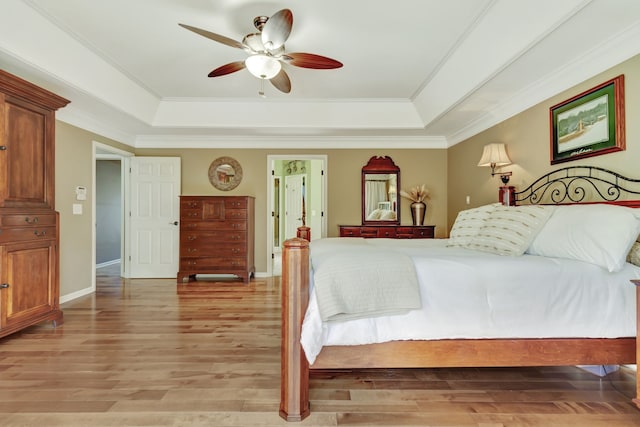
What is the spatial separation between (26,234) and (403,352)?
3.04 metres

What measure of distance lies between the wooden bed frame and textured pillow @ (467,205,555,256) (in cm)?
55

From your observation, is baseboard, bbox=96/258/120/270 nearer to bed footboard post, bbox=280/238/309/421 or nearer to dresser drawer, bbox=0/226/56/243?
dresser drawer, bbox=0/226/56/243

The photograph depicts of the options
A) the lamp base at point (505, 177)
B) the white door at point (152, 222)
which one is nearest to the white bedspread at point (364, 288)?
the lamp base at point (505, 177)

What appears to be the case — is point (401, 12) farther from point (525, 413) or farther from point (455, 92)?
point (525, 413)

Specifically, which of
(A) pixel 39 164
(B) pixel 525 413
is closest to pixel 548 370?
(B) pixel 525 413

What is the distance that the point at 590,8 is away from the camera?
1.94 metres

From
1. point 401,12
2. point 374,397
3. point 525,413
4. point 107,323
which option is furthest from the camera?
point 107,323

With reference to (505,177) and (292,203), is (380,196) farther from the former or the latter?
(292,203)

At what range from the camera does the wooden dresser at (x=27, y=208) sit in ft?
8.15

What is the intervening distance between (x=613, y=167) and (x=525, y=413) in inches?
72.3

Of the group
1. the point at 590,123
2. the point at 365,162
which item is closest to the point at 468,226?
the point at 590,123

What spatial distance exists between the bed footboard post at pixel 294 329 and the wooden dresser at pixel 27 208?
7.88ft

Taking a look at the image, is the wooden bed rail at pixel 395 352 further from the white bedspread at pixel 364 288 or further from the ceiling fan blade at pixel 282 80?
the ceiling fan blade at pixel 282 80

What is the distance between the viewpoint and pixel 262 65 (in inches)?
101
